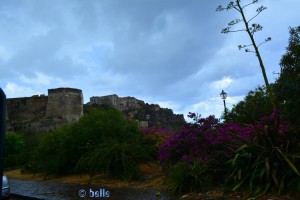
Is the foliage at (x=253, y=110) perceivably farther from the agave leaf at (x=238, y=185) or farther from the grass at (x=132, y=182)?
the agave leaf at (x=238, y=185)

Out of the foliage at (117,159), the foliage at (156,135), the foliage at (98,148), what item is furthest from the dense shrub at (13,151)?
the foliage at (117,159)

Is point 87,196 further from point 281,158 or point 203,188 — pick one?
point 281,158

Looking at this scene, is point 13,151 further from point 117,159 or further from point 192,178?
point 192,178

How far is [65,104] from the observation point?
183 ft

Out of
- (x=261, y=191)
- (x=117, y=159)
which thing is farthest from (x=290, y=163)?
(x=117, y=159)

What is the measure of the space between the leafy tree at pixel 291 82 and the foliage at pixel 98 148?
5324 millimetres

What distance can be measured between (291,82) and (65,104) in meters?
44.4

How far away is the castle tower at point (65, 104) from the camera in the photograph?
55781 millimetres

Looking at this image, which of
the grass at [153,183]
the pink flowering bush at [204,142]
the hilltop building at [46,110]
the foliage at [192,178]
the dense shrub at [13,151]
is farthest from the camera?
the hilltop building at [46,110]

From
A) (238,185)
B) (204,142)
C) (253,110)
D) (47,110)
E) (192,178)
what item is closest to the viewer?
(238,185)

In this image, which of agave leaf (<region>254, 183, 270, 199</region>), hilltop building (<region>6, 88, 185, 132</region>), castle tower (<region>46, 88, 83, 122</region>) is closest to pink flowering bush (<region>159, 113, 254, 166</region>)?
agave leaf (<region>254, 183, 270, 199</region>)

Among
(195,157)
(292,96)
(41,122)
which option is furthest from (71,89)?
(195,157)

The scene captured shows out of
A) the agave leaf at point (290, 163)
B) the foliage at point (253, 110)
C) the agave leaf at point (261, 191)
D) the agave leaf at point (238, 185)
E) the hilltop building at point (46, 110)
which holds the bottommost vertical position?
the agave leaf at point (261, 191)

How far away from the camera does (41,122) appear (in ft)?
176
